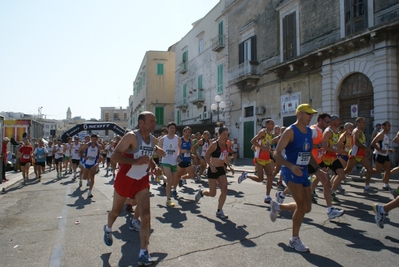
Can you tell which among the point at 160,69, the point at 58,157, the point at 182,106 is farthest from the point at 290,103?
the point at 160,69

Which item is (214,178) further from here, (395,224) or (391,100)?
(391,100)

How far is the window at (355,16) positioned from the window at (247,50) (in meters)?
8.14

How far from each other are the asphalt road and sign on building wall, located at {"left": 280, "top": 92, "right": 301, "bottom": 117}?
38.4 ft

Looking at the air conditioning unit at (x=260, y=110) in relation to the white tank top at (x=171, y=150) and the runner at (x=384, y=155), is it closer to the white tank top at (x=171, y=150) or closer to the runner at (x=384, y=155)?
the runner at (x=384, y=155)

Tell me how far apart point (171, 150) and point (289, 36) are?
1475cm

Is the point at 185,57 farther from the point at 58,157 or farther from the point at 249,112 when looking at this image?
the point at 58,157

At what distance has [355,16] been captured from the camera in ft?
50.7

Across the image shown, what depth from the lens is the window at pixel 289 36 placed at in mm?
19484

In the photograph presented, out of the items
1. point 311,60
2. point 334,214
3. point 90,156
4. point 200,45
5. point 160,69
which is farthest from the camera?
point 160,69

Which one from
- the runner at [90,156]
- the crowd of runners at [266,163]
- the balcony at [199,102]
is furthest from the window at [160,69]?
the crowd of runners at [266,163]

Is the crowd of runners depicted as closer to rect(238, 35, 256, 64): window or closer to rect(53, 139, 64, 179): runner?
rect(53, 139, 64, 179): runner

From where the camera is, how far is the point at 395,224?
5270 mm

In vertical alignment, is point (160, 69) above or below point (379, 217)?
above

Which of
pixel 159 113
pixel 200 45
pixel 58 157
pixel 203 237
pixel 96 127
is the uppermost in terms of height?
pixel 200 45
